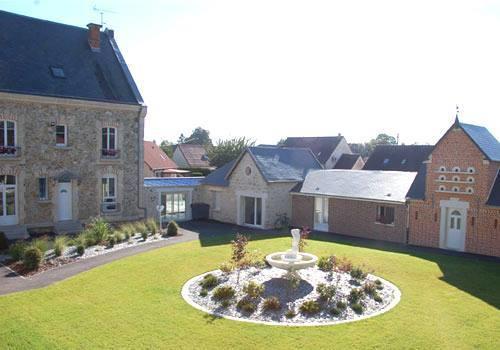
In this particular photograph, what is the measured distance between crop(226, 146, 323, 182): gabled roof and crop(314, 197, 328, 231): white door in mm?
2331

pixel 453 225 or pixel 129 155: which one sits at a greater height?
pixel 129 155

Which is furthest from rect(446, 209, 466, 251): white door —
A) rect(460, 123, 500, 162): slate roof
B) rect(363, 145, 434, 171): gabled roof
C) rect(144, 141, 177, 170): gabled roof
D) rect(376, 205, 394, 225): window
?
rect(144, 141, 177, 170): gabled roof

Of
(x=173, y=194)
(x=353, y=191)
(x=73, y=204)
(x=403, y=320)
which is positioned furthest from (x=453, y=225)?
(x=73, y=204)

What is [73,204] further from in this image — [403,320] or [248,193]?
[403,320]

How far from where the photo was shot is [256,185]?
28.8m

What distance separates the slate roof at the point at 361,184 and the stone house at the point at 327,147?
834 inches

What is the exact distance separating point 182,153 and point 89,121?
32232mm

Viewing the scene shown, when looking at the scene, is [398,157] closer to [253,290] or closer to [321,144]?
[321,144]

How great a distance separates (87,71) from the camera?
28.7 metres

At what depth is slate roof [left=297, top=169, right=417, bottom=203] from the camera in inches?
968

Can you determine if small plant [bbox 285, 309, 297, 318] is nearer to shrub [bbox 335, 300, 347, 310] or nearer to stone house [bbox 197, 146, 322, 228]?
shrub [bbox 335, 300, 347, 310]

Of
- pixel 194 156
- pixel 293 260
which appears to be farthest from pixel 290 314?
pixel 194 156

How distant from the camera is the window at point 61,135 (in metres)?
26.3

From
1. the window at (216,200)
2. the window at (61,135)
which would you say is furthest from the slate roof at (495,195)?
the window at (61,135)
